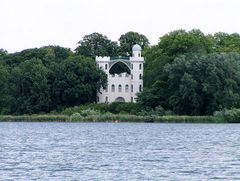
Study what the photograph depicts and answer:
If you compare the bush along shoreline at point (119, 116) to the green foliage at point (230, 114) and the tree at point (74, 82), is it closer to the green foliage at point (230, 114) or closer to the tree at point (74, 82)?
the green foliage at point (230, 114)

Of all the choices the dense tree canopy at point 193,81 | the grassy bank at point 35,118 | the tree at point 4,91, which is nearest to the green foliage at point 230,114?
the dense tree canopy at point 193,81

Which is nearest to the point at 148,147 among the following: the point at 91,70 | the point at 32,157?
the point at 32,157

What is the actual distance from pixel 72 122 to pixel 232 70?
20170 mm

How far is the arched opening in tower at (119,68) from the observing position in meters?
130

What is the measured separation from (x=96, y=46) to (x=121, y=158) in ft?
320

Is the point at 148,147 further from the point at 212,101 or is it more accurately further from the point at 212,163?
the point at 212,101

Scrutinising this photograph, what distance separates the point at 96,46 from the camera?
14012 cm

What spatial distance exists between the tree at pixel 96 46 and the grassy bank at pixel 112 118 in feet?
107

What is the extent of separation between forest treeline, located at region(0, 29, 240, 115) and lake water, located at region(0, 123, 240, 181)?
3375 cm

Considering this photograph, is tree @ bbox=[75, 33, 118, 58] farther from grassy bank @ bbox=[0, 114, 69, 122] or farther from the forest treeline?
grassy bank @ bbox=[0, 114, 69, 122]

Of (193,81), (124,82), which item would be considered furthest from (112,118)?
(124,82)

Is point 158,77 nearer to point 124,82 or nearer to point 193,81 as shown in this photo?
point 193,81

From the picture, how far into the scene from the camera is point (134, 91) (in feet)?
399

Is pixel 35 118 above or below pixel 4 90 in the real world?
below
